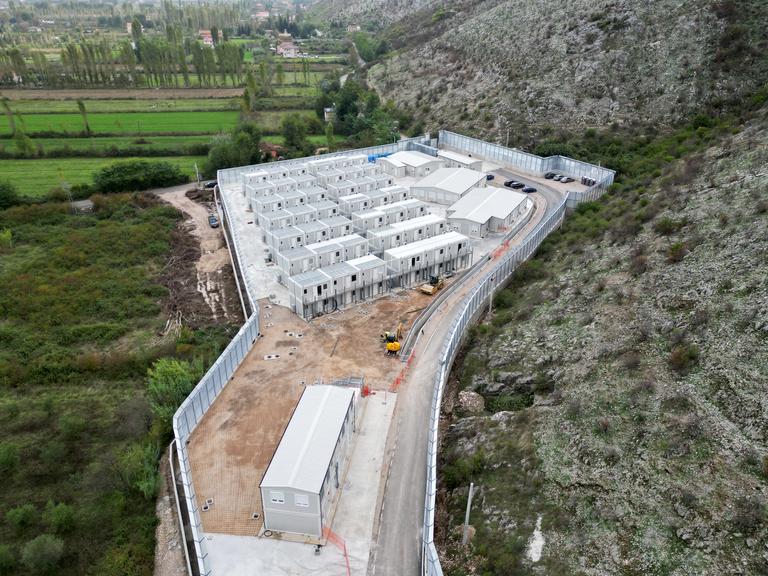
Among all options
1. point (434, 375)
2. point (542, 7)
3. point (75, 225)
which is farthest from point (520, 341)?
point (542, 7)

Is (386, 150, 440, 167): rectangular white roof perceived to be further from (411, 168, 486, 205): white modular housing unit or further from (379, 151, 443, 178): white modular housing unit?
(411, 168, 486, 205): white modular housing unit

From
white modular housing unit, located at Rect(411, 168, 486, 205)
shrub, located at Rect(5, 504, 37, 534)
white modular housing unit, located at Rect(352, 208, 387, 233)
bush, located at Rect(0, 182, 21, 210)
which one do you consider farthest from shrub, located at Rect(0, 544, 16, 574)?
bush, located at Rect(0, 182, 21, 210)

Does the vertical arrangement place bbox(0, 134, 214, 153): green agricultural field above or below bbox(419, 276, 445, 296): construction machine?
above

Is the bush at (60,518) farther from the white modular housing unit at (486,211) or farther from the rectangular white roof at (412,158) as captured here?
the rectangular white roof at (412,158)

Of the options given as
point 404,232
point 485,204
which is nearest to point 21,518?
point 404,232

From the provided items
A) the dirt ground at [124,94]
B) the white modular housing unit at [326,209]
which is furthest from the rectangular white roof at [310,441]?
the dirt ground at [124,94]

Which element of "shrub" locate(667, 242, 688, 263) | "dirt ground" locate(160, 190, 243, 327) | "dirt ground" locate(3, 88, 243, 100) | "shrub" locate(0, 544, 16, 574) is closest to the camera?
"shrub" locate(0, 544, 16, 574)

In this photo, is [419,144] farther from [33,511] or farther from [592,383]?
[33,511]

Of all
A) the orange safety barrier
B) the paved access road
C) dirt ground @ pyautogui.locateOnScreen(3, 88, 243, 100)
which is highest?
dirt ground @ pyautogui.locateOnScreen(3, 88, 243, 100)
